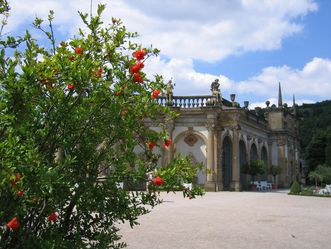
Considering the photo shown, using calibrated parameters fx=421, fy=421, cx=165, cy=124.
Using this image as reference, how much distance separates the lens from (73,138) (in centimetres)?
389

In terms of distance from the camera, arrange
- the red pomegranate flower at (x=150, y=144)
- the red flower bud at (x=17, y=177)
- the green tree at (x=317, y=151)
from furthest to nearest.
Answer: the green tree at (x=317, y=151)
the red pomegranate flower at (x=150, y=144)
the red flower bud at (x=17, y=177)

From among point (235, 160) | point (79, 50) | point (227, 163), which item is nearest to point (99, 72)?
point (79, 50)

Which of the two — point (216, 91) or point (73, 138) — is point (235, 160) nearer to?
point (216, 91)

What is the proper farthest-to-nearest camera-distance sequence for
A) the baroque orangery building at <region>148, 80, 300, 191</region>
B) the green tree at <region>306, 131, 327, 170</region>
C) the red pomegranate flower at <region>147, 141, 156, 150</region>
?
the green tree at <region>306, 131, 327, 170</region>
the baroque orangery building at <region>148, 80, 300, 191</region>
the red pomegranate flower at <region>147, 141, 156, 150</region>

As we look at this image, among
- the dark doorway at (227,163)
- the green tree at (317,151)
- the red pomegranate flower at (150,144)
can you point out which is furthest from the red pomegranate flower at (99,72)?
the green tree at (317,151)

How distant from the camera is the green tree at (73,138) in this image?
2.99 m

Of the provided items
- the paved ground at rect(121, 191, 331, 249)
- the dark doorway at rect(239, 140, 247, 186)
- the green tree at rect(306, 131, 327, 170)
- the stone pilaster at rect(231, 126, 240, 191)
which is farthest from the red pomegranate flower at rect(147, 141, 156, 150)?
the green tree at rect(306, 131, 327, 170)

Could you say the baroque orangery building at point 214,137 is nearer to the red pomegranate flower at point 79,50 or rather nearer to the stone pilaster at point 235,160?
the stone pilaster at point 235,160

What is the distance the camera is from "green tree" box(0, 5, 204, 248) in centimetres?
299

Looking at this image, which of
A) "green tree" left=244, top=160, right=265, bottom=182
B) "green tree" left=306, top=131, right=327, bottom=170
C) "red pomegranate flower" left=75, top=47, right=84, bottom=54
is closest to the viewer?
"red pomegranate flower" left=75, top=47, right=84, bottom=54

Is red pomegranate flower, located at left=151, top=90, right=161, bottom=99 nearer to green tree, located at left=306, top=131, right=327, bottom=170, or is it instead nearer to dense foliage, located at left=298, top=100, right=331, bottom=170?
dense foliage, located at left=298, top=100, right=331, bottom=170

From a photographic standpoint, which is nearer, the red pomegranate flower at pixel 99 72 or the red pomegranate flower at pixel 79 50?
the red pomegranate flower at pixel 79 50

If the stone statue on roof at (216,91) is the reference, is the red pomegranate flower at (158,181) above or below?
below

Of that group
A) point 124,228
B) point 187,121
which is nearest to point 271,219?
point 124,228
